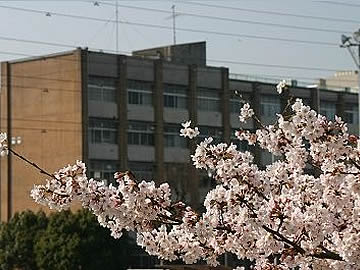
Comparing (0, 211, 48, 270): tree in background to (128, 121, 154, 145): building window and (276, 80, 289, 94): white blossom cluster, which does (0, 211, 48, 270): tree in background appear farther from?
(276, 80, 289, 94): white blossom cluster

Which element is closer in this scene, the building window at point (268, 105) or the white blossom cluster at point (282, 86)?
the white blossom cluster at point (282, 86)

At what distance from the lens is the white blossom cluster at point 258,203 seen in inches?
312

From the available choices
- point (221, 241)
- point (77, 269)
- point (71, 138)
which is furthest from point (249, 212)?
point (71, 138)

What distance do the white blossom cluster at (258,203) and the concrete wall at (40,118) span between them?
5355cm

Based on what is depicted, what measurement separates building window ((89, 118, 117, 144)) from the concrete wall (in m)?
1.19

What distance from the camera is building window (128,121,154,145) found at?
6662 cm

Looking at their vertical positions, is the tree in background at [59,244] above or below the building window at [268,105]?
below

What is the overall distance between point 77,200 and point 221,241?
1.28m

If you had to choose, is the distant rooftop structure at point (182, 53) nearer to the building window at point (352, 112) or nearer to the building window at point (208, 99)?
the building window at point (208, 99)

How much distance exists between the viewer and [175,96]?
229 feet

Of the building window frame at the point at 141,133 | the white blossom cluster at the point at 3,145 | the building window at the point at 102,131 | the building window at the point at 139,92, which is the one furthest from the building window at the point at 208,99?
the white blossom cluster at the point at 3,145

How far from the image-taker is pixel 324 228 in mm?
8047

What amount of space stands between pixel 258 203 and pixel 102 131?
57086 millimetres

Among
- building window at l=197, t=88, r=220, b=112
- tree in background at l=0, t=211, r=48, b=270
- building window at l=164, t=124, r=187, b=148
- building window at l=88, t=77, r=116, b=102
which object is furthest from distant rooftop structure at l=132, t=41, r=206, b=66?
tree in background at l=0, t=211, r=48, b=270
